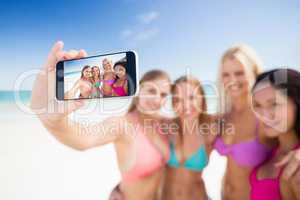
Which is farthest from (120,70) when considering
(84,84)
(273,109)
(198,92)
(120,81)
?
(273,109)

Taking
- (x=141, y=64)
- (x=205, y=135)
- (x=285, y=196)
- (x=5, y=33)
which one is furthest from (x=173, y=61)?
(x=5, y=33)

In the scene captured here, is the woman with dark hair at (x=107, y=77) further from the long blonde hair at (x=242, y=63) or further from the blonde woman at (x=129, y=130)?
the long blonde hair at (x=242, y=63)

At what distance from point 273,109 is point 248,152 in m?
0.14

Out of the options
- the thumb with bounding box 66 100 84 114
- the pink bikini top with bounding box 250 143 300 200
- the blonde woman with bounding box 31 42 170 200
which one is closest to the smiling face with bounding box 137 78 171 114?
the blonde woman with bounding box 31 42 170 200

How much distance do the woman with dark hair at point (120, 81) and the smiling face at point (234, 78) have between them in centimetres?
30

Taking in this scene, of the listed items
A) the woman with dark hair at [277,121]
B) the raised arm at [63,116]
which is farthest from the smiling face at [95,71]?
the woman with dark hair at [277,121]

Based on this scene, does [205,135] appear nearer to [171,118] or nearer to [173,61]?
[171,118]

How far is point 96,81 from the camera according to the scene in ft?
3.24

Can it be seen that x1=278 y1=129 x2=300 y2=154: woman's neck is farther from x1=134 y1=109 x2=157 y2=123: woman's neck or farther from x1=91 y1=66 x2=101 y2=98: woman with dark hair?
x1=91 y1=66 x2=101 y2=98: woman with dark hair

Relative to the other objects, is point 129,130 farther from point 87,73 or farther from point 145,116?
point 87,73

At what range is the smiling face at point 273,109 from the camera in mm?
814

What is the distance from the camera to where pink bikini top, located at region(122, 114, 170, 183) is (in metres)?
0.95

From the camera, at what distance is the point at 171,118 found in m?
0.94

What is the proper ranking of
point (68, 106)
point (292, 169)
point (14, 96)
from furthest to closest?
point (14, 96)
point (68, 106)
point (292, 169)
